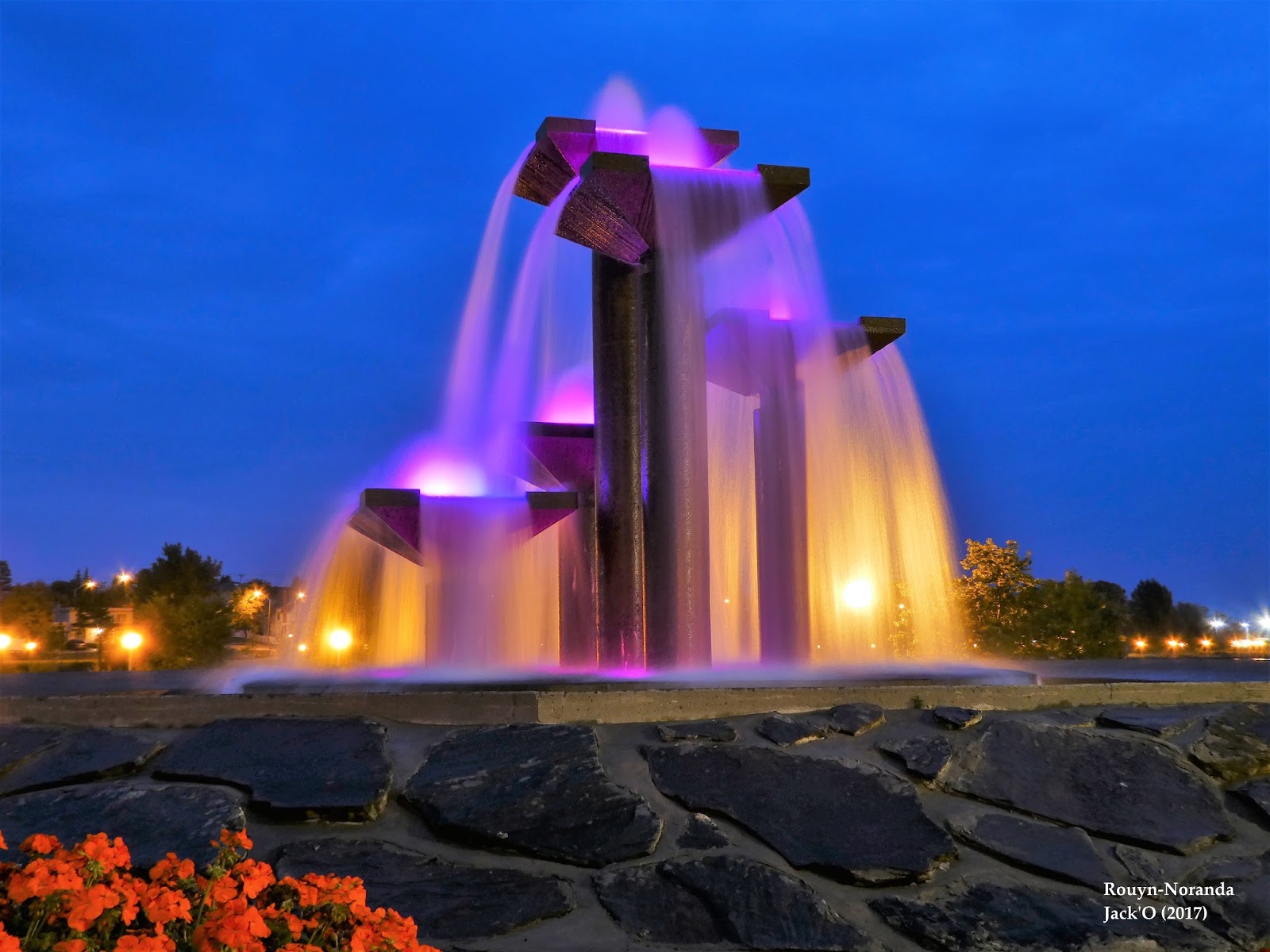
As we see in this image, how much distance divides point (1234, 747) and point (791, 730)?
223 cm

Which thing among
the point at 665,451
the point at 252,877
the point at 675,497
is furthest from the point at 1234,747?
the point at 252,877

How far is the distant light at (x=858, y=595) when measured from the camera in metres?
10.2

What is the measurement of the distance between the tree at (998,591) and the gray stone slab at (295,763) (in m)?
32.7

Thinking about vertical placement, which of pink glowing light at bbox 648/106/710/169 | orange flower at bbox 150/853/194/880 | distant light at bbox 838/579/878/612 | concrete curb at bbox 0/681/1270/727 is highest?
pink glowing light at bbox 648/106/710/169

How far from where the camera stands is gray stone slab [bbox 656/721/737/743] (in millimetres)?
4160

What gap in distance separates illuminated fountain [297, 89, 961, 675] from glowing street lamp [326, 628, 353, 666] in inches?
139

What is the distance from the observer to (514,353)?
1020cm

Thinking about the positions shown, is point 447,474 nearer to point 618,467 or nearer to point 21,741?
point 618,467

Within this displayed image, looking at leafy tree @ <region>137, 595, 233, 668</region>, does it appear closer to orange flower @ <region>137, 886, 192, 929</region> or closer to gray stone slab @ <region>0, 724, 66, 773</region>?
gray stone slab @ <region>0, 724, 66, 773</region>

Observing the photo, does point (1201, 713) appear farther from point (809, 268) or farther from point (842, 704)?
point (809, 268)

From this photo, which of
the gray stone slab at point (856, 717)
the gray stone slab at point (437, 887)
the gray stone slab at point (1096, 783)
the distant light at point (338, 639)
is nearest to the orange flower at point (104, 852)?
the gray stone slab at point (437, 887)

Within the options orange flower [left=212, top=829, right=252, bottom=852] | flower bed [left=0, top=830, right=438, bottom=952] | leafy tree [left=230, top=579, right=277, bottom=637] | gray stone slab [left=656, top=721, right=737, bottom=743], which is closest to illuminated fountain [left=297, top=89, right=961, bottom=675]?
gray stone slab [left=656, top=721, right=737, bottom=743]

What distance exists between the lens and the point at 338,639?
1379 cm

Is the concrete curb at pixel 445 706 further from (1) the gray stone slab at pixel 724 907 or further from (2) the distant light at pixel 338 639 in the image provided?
(2) the distant light at pixel 338 639
